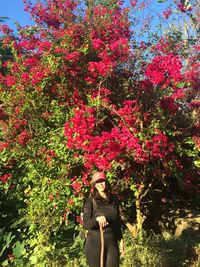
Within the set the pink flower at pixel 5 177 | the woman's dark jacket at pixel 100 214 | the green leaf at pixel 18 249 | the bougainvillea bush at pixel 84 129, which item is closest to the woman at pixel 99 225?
the woman's dark jacket at pixel 100 214

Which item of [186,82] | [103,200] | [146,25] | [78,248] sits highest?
[146,25]

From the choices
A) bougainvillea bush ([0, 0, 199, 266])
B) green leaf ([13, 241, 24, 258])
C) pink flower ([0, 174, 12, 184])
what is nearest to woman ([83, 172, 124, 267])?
bougainvillea bush ([0, 0, 199, 266])

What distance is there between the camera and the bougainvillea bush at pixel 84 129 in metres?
5.77

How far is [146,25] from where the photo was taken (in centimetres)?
901

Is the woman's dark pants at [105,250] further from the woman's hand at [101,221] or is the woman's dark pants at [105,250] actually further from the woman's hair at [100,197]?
the woman's hair at [100,197]

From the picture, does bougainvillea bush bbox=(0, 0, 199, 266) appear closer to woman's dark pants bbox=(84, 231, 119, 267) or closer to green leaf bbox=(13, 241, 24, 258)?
green leaf bbox=(13, 241, 24, 258)

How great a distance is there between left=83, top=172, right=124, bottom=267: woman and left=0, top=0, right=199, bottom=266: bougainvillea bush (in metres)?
1.39

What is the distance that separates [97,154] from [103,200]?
5.10 ft

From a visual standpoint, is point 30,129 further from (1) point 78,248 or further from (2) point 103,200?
(2) point 103,200

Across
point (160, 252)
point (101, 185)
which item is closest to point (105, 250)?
point (101, 185)

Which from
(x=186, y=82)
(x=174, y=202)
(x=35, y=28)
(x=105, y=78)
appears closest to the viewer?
(x=105, y=78)

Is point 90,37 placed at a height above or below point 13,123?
above

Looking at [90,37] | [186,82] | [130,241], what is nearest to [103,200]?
[130,241]

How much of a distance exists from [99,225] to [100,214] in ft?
0.34
